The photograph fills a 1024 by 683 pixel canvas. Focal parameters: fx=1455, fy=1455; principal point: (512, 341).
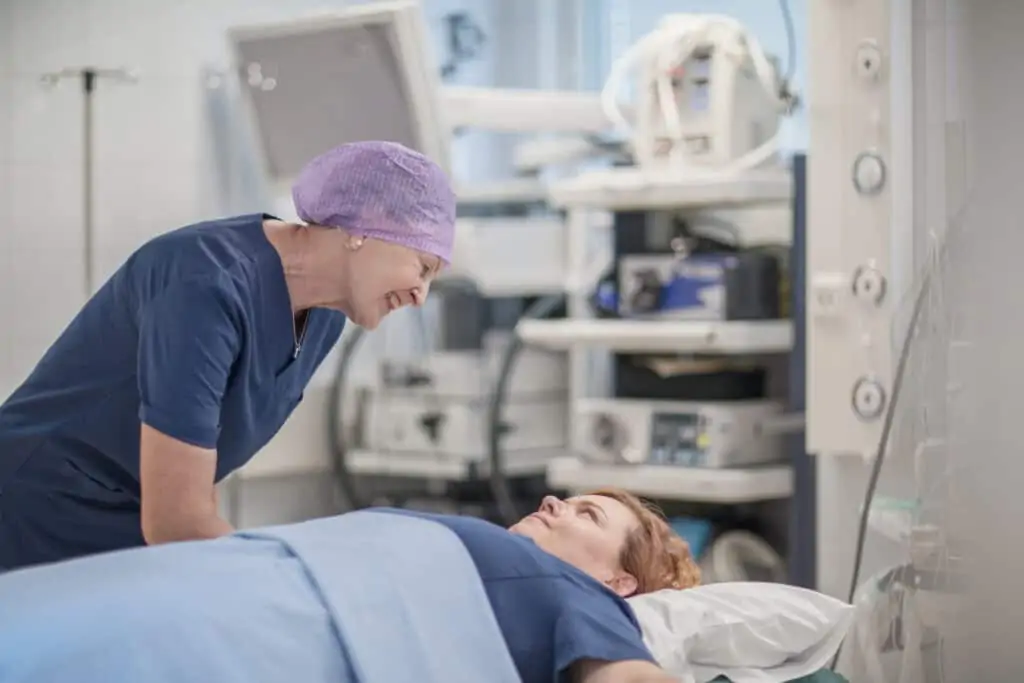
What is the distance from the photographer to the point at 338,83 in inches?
152

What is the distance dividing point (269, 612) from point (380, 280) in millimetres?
578

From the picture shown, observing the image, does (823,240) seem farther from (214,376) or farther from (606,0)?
(606,0)

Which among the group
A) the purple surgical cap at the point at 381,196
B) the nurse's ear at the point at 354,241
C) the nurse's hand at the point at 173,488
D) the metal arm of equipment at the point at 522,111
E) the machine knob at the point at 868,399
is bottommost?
the machine knob at the point at 868,399

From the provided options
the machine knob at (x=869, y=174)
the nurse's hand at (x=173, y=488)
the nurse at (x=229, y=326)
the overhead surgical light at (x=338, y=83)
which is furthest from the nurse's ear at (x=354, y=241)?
the overhead surgical light at (x=338, y=83)

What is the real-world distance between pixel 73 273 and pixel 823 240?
6.77 ft

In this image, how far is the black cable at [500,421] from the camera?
3854 millimetres

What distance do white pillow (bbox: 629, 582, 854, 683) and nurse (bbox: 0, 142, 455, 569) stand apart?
1.65ft

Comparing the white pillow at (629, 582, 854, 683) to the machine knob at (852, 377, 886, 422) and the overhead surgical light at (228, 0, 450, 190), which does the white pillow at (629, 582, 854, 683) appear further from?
the overhead surgical light at (228, 0, 450, 190)

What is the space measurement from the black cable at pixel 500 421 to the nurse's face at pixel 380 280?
1971mm

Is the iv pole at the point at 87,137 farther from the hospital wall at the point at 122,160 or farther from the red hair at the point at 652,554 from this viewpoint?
the red hair at the point at 652,554

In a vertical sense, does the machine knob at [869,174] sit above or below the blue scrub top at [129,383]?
above

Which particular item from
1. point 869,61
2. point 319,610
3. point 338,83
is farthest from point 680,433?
point 319,610

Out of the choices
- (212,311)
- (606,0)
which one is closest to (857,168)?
(212,311)

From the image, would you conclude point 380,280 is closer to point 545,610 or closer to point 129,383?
point 129,383
